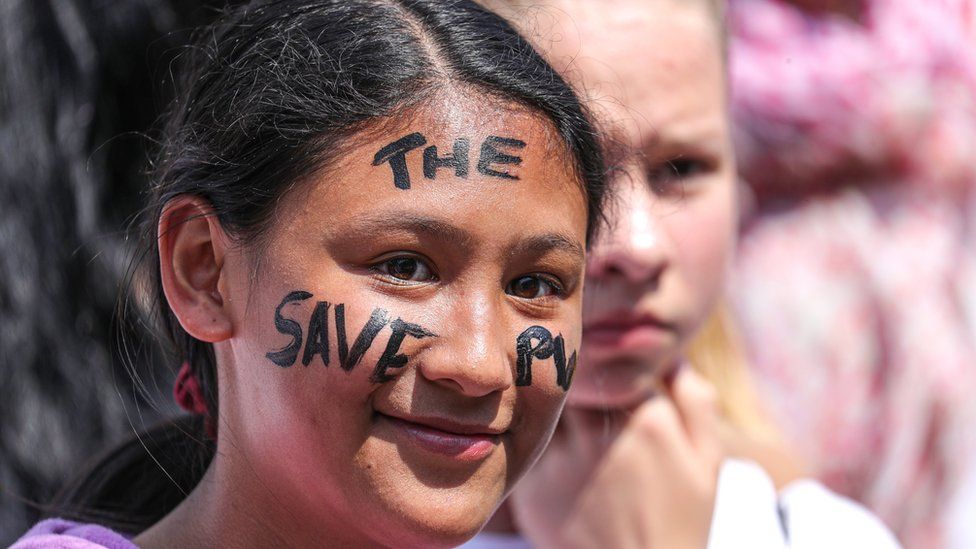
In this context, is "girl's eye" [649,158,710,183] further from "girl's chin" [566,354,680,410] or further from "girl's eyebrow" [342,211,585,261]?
"girl's eyebrow" [342,211,585,261]

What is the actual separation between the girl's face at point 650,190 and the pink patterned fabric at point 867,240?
→ 3.54 ft

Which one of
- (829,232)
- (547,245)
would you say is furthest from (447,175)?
(829,232)

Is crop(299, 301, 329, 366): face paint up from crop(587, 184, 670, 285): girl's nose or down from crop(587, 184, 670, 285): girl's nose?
up

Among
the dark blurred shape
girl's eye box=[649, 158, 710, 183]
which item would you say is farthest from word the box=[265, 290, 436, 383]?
the dark blurred shape

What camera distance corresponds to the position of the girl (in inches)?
66.7

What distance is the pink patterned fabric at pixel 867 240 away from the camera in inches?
108

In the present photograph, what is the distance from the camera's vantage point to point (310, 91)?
4.15ft

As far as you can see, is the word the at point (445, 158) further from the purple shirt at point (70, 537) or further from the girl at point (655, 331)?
the purple shirt at point (70, 537)

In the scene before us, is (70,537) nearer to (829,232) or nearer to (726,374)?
(726,374)

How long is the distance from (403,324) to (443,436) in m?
0.12

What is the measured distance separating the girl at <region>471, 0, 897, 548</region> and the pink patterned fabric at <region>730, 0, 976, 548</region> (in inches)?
37.3

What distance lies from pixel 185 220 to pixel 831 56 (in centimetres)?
206

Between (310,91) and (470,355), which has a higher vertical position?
(310,91)

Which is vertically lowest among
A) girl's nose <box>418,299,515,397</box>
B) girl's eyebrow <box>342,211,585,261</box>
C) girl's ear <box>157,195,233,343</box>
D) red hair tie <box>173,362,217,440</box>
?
red hair tie <box>173,362,217,440</box>
